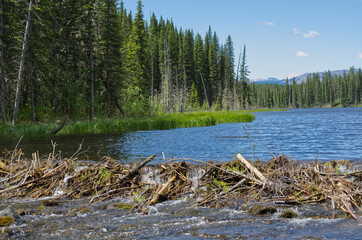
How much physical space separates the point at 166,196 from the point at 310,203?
2.66 metres

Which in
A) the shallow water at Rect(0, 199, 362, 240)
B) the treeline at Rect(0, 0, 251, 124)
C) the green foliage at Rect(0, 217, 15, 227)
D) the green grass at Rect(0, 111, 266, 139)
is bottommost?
the shallow water at Rect(0, 199, 362, 240)

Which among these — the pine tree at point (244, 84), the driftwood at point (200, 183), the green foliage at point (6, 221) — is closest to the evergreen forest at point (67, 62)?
the driftwood at point (200, 183)

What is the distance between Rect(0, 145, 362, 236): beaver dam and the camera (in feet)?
16.4

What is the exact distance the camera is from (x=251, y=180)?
596 centimetres

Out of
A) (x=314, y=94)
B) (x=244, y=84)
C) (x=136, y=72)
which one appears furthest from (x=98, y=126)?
(x=314, y=94)

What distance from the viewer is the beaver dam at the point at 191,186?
16.4 ft

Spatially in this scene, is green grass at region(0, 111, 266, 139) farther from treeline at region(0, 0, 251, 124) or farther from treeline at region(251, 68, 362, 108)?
treeline at region(251, 68, 362, 108)

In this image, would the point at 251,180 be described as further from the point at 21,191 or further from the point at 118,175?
the point at 21,191

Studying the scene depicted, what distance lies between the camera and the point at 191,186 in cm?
624

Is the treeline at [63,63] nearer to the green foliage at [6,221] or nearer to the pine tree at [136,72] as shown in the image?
the pine tree at [136,72]

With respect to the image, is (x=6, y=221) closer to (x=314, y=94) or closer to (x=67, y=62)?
(x=67, y=62)

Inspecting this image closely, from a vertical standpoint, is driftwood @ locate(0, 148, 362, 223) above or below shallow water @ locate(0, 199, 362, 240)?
above

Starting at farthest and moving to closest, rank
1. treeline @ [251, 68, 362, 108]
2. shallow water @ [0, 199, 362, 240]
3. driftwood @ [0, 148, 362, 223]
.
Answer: treeline @ [251, 68, 362, 108] → driftwood @ [0, 148, 362, 223] → shallow water @ [0, 199, 362, 240]

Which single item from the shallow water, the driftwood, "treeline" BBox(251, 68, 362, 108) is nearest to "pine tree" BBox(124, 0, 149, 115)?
the driftwood
